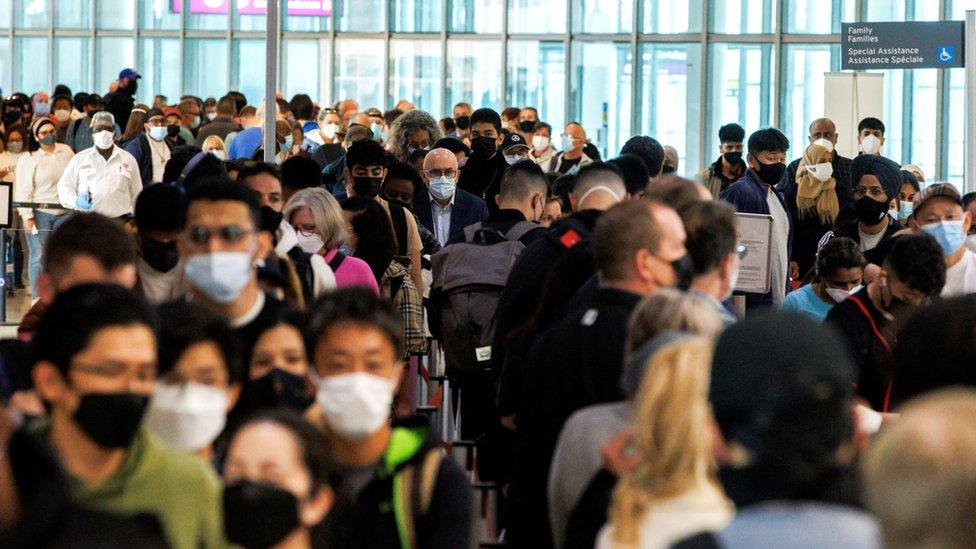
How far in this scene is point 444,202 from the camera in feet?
37.1

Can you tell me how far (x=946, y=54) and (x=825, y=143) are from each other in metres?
4.03

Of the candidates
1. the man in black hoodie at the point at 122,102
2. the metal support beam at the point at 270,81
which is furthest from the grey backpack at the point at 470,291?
the man in black hoodie at the point at 122,102

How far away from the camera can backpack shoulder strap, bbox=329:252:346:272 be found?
25.8 feet

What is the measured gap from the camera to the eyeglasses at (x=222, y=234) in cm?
537

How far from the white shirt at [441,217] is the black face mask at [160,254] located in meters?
4.96

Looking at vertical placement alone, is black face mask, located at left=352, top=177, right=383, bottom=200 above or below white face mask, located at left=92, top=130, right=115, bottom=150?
below

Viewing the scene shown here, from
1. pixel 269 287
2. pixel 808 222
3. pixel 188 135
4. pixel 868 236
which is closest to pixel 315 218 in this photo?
pixel 269 287

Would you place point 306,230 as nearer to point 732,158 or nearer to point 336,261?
point 336,261

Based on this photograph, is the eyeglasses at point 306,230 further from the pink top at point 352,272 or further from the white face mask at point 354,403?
the white face mask at point 354,403

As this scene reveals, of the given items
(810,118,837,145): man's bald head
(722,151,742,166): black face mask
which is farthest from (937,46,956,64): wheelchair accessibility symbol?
(722,151,742,166): black face mask

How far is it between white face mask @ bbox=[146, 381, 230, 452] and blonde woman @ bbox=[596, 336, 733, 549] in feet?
3.45

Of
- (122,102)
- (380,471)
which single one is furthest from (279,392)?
(122,102)

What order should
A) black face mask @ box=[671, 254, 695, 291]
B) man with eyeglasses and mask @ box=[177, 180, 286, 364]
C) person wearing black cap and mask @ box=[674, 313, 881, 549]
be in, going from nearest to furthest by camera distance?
person wearing black cap and mask @ box=[674, 313, 881, 549] → man with eyeglasses and mask @ box=[177, 180, 286, 364] → black face mask @ box=[671, 254, 695, 291]

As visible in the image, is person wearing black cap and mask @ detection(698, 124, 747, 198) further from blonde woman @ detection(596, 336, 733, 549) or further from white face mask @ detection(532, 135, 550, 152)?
blonde woman @ detection(596, 336, 733, 549)
